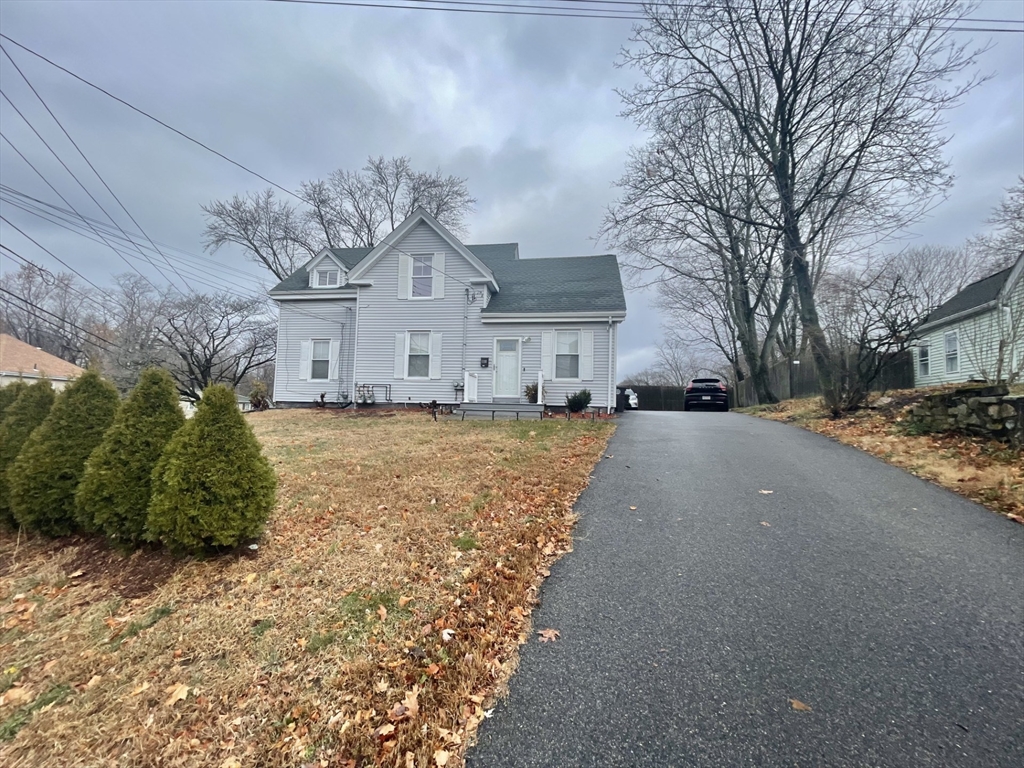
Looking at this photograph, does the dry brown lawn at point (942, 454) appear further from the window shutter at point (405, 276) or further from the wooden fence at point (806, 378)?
the window shutter at point (405, 276)

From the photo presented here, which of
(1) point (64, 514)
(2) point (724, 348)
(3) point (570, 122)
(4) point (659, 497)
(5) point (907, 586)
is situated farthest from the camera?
(2) point (724, 348)

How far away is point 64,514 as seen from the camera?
4219 millimetres

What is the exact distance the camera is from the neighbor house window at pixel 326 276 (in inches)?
650

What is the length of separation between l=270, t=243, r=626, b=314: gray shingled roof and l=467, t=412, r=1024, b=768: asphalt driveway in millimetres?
10143

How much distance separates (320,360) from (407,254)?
16.7 feet

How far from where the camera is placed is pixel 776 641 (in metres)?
2.36

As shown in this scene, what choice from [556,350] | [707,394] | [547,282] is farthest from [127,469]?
[707,394]

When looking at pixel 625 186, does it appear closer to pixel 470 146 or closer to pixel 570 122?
pixel 570 122

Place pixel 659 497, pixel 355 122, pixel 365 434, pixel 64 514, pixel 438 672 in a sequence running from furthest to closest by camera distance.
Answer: pixel 355 122
pixel 365 434
pixel 659 497
pixel 64 514
pixel 438 672

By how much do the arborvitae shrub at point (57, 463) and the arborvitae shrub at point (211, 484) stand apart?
1.34 meters

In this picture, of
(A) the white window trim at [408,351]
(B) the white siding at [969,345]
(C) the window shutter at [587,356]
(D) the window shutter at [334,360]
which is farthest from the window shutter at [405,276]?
(B) the white siding at [969,345]

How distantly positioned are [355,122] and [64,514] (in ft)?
43.7

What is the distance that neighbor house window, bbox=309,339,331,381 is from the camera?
52.1ft

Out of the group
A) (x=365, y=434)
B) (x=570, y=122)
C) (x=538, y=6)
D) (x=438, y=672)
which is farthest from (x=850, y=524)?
(x=570, y=122)
